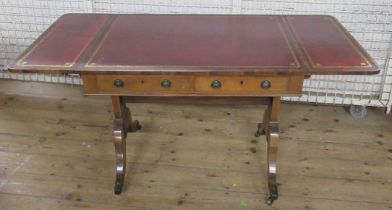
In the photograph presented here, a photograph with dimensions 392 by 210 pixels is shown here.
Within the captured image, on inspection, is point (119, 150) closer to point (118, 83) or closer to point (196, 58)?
point (118, 83)

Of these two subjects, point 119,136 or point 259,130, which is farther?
point 259,130

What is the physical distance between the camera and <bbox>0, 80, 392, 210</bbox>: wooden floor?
196 centimetres

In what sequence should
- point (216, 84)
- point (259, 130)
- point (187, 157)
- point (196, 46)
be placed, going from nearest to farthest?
1. point (216, 84)
2. point (196, 46)
3. point (187, 157)
4. point (259, 130)

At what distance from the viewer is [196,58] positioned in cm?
158

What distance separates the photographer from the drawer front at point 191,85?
1.56 meters

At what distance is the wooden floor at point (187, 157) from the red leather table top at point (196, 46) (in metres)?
0.74

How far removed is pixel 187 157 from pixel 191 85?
2.50 feet

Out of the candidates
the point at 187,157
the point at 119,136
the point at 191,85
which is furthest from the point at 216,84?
the point at 187,157

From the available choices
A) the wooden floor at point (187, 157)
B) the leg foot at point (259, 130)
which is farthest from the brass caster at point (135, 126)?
the leg foot at point (259, 130)

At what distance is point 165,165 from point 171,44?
29.7 inches

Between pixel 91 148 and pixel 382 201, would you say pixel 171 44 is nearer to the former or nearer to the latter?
pixel 91 148

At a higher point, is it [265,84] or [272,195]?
[265,84]

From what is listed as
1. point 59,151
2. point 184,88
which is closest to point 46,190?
point 59,151

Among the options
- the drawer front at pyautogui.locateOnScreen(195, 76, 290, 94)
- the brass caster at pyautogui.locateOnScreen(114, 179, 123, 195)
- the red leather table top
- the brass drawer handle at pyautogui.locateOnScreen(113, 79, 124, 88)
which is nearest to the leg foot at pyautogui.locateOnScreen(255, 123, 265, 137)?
the red leather table top
